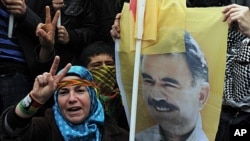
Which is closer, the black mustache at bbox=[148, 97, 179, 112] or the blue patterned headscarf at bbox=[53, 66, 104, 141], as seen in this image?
the black mustache at bbox=[148, 97, 179, 112]

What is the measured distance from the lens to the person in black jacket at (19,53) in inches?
144

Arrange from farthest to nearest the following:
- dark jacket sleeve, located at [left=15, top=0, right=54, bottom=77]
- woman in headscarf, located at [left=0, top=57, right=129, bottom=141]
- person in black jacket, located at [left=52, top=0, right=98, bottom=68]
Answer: person in black jacket, located at [left=52, top=0, right=98, bottom=68], dark jacket sleeve, located at [left=15, top=0, right=54, bottom=77], woman in headscarf, located at [left=0, top=57, right=129, bottom=141]

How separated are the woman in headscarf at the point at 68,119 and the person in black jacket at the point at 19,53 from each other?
334 mm

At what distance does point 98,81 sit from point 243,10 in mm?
→ 1171

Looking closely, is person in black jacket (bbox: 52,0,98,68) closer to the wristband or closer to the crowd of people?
the crowd of people

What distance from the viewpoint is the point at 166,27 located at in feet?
10.4

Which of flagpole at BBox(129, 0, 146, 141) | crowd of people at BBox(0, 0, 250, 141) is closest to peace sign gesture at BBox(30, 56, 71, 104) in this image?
crowd of people at BBox(0, 0, 250, 141)

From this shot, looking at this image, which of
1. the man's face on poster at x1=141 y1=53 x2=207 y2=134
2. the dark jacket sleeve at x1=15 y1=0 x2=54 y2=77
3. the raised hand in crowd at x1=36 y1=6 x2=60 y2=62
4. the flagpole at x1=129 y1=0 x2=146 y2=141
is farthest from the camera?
the dark jacket sleeve at x1=15 y1=0 x2=54 y2=77

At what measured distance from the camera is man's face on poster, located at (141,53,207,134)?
317 centimetres

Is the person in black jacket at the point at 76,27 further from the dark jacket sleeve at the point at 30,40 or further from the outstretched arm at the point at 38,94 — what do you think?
the outstretched arm at the point at 38,94

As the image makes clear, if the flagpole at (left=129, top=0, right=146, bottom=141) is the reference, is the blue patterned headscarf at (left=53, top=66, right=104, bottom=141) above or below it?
below

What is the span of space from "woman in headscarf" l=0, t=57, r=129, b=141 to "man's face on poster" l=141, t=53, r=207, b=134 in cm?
34

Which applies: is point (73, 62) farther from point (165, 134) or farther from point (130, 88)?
point (165, 134)

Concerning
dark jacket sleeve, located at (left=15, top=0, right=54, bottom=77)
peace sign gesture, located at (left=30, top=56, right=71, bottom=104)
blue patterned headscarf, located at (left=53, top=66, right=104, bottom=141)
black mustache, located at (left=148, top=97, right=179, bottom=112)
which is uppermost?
dark jacket sleeve, located at (left=15, top=0, right=54, bottom=77)
